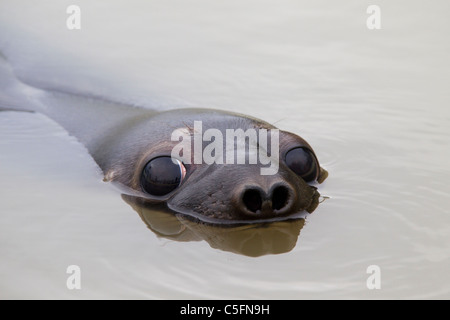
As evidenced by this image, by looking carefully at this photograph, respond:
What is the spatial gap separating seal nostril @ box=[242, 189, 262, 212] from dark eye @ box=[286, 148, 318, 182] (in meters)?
0.61

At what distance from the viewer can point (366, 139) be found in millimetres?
7258

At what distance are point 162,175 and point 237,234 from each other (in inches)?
32.3

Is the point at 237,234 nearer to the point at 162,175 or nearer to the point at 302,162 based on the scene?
the point at 162,175

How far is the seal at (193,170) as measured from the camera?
5.33m

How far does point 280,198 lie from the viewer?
17.7ft

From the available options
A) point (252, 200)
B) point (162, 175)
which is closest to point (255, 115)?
point (162, 175)

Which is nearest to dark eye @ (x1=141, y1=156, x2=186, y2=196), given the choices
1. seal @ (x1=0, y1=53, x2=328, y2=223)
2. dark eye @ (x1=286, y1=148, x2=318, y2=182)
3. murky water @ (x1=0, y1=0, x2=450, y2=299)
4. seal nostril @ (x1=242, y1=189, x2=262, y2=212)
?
seal @ (x1=0, y1=53, x2=328, y2=223)

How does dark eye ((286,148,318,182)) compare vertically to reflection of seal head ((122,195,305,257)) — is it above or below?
above

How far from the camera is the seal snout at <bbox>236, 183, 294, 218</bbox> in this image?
17.2 ft

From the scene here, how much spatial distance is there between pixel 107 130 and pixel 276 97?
2093 millimetres

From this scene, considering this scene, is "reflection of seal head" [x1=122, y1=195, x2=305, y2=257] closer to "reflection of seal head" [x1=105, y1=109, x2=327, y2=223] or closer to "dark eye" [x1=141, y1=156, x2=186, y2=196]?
"reflection of seal head" [x1=105, y1=109, x2=327, y2=223]

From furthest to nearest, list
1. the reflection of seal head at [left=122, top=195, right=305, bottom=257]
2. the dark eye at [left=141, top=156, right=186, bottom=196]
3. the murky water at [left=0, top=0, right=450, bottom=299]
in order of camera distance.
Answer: the dark eye at [left=141, top=156, right=186, bottom=196] < the reflection of seal head at [left=122, top=195, right=305, bottom=257] < the murky water at [left=0, top=0, right=450, bottom=299]

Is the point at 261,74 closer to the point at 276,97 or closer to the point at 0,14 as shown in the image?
the point at 276,97

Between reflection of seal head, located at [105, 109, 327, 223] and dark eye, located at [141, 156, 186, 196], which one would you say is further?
dark eye, located at [141, 156, 186, 196]
